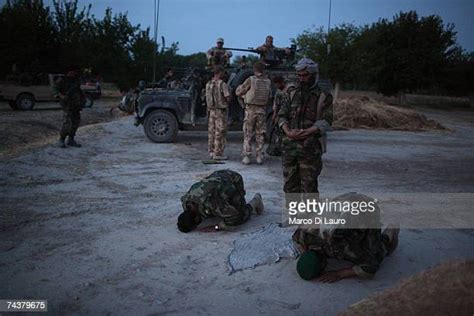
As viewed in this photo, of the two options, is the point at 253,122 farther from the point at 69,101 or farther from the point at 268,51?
the point at 69,101

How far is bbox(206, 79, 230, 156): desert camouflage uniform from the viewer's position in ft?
26.4

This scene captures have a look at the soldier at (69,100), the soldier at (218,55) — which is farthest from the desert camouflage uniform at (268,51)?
the soldier at (69,100)

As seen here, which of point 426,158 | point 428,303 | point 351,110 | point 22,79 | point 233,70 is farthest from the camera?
point 22,79

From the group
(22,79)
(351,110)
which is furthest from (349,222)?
(22,79)

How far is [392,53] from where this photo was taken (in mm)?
30281

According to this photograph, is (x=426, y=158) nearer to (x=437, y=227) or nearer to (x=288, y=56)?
(x=288, y=56)

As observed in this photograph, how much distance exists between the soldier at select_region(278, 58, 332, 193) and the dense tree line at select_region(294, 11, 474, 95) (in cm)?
2497

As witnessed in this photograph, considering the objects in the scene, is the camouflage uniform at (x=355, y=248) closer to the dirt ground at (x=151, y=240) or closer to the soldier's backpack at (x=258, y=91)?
Answer: the dirt ground at (x=151, y=240)

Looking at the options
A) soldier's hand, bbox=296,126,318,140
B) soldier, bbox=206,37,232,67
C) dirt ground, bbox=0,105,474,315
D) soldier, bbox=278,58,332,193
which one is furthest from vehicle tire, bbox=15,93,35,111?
soldier's hand, bbox=296,126,318,140

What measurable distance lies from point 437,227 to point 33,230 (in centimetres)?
432

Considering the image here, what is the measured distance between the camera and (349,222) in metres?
3.37

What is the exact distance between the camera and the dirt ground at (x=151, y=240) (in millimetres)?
3186

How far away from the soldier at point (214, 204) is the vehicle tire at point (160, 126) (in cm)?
572

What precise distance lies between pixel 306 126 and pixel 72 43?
2902 centimetres
